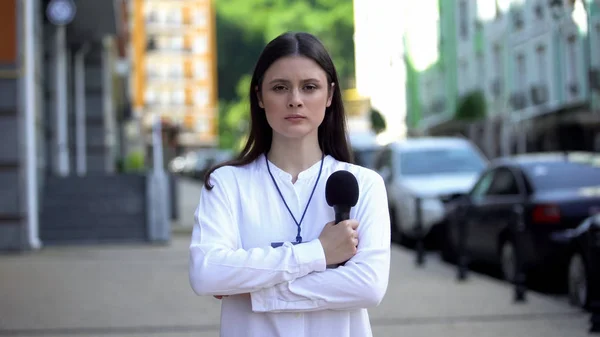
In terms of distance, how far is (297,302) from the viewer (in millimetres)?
2992

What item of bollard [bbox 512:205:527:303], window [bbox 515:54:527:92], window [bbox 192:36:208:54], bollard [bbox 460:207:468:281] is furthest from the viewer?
window [bbox 192:36:208:54]

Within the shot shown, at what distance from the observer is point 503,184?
12672 millimetres

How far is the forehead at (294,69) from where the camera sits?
3.08m

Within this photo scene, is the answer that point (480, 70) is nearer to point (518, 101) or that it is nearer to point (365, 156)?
point (518, 101)

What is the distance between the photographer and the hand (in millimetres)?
2977

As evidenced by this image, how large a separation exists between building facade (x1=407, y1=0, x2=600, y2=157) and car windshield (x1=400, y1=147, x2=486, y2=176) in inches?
256

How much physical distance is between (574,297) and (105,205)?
10457mm

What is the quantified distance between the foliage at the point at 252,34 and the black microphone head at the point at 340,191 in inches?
3162

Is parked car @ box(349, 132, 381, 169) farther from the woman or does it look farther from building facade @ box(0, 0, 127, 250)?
the woman

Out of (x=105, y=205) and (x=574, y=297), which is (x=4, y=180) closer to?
(x=105, y=205)

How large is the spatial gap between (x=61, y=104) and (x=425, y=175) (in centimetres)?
800

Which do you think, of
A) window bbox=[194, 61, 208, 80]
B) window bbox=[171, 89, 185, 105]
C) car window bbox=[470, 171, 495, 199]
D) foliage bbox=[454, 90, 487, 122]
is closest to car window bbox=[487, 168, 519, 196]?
car window bbox=[470, 171, 495, 199]

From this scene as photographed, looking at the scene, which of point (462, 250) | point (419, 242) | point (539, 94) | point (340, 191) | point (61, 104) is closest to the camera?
point (340, 191)

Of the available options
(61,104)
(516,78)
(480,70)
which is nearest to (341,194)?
(61,104)
